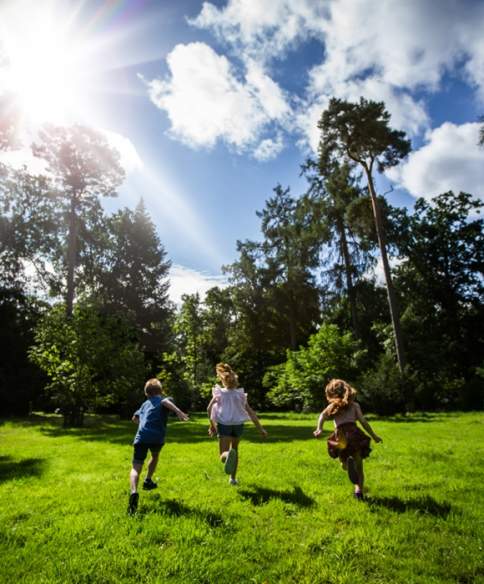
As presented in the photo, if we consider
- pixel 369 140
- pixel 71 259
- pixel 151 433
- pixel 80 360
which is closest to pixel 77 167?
pixel 71 259

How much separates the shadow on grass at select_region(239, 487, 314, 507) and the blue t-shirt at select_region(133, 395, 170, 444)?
1.63 meters

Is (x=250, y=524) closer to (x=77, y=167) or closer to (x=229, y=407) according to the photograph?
(x=229, y=407)

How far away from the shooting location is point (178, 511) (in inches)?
206

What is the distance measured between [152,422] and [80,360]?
595 inches

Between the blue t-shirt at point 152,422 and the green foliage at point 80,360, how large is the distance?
1450 centimetres

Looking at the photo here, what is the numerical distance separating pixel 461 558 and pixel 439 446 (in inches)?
287

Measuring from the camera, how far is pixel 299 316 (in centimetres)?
3728

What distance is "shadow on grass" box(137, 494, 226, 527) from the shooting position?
4908mm

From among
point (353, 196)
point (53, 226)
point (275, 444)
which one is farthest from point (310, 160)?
point (275, 444)

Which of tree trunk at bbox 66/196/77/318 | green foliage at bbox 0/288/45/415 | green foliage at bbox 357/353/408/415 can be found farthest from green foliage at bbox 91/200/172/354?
green foliage at bbox 357/353/408/415

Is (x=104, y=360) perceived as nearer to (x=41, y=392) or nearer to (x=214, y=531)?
(x=41, y=392)

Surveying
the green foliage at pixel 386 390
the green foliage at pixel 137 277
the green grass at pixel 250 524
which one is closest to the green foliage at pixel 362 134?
the green foliage at pixel 386 390

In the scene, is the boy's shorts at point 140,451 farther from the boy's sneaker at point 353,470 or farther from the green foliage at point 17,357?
the green foliage at point 17,357

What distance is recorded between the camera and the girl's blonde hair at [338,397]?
6.04m
